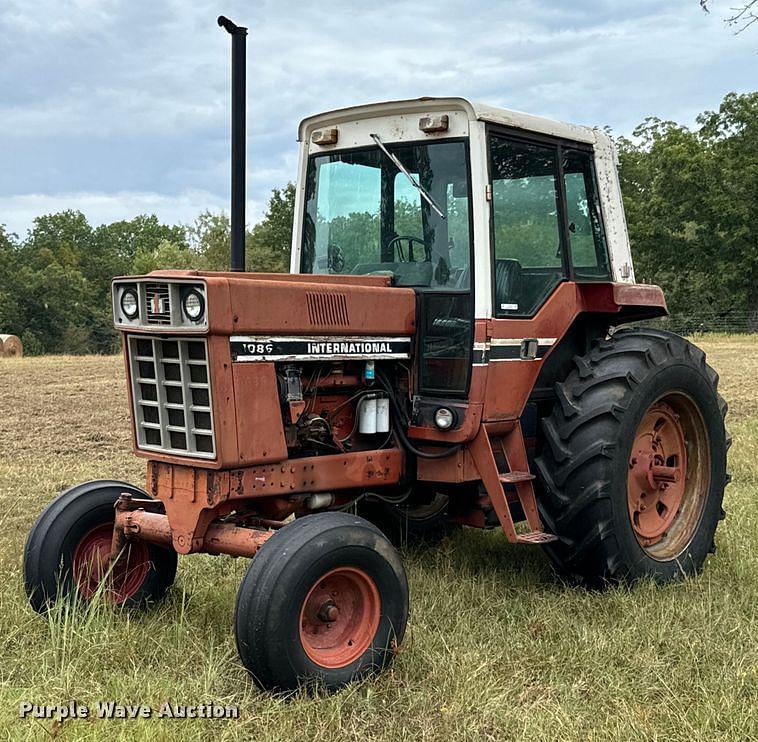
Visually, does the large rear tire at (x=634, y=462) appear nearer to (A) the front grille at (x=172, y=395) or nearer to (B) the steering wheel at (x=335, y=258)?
(B) the steering wheel at (x=335, y=258)

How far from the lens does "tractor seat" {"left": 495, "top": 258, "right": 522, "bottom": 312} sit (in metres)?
4.90

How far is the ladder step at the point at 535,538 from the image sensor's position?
15.7 feet

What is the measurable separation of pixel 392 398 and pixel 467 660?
4.72 ft

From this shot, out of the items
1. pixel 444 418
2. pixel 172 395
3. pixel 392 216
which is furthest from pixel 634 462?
pixel 172 395

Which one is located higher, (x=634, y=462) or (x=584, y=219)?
(x=584, y=219)

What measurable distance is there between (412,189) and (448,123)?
0.44 m

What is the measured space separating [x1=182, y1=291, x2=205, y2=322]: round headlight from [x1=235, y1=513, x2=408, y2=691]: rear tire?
0.99 metres

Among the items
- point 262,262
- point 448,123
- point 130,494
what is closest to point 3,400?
point 130,494

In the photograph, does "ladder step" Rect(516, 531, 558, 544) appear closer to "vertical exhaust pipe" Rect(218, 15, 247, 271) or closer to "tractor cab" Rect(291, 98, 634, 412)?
"tractor cab" Rect(291, 98, 634, 412)

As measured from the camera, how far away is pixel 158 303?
13.8 feet

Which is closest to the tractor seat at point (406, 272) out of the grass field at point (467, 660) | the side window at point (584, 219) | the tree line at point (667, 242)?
the side window at point (584, 219)

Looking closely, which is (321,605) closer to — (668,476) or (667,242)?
(668,476)

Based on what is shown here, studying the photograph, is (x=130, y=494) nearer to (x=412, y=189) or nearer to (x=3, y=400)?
(x=412, y=189)

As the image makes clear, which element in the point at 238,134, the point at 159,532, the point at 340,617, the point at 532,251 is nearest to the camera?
the point at 340,617
